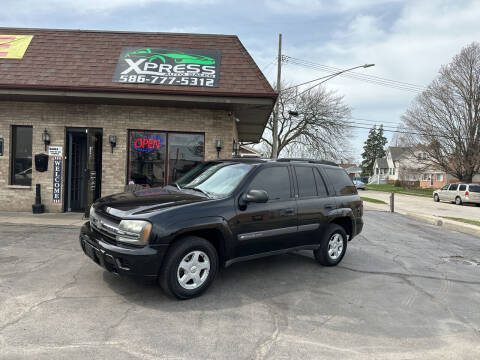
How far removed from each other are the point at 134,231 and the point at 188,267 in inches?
30.2

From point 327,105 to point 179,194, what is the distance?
30730 millimetres

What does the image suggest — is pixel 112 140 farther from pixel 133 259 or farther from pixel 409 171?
pixel 409 171

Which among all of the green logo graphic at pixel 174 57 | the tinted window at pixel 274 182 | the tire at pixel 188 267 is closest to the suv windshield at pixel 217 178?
the tinted window at pixel 274 182

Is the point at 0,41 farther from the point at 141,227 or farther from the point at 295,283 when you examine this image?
the point at 295,283

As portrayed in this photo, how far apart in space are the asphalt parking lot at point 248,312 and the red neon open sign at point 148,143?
15.2 feet

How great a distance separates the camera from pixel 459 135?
33.5 m

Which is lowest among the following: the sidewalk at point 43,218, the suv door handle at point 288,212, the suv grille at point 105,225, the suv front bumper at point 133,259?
the sidewalk at point 43,218

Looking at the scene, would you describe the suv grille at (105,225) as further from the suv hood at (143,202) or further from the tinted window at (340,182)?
the tinted window at (340,182)

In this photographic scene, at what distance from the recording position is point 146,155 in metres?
9.85

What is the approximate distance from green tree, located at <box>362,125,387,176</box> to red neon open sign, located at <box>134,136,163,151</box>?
258ft

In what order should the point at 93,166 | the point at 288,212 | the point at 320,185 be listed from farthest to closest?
the point at 93,166, the point at 320,185, the point at 288,212

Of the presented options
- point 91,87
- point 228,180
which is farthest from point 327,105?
point 228,180

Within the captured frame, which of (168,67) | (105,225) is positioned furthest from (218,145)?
(105,225)

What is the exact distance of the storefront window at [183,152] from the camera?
9875 mm
